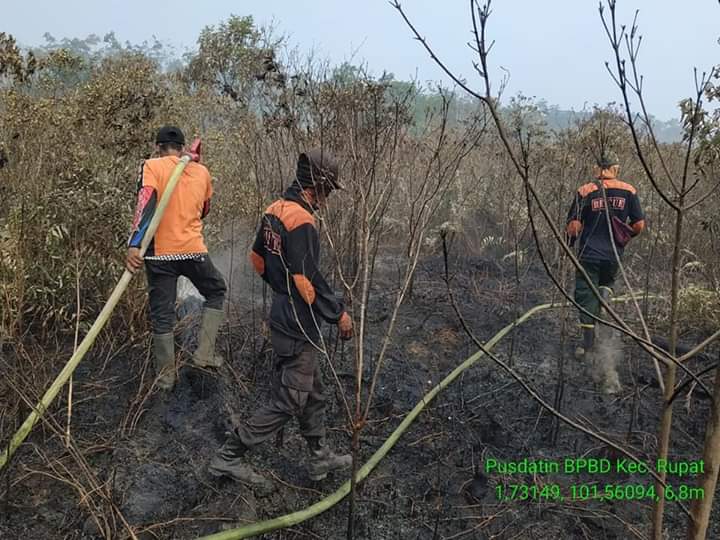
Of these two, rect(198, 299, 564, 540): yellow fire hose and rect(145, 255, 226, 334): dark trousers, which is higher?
rect(145, 255, 226, 334): dark trousers

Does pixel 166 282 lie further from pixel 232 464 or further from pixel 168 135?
pixel 232 464

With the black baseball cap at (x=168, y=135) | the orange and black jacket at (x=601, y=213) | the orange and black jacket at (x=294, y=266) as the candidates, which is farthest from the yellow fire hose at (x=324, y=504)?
the black baseball cap at (x=168, y=135)

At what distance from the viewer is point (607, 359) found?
4625 mm

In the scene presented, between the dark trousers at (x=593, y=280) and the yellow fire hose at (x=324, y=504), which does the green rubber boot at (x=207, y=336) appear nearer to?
the yellow fire hose at (x=324, y=504)

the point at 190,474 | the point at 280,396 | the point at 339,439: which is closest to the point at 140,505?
the point at 190,474

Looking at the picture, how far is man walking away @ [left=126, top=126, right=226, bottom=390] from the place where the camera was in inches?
136

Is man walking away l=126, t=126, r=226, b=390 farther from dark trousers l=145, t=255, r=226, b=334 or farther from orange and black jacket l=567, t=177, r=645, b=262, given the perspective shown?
orange and black jacket l=567, t=177, r=645, b=262

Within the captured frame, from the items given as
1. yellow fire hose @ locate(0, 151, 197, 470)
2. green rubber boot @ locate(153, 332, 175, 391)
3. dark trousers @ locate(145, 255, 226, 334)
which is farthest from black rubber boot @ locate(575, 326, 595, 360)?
yellow fire hose @ locate(0, 151, 197, 470)

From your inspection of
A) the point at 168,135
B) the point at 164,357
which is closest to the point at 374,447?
the point at 164,357

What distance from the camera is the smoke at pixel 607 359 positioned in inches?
A: 168

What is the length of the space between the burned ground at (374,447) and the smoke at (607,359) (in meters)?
0.10

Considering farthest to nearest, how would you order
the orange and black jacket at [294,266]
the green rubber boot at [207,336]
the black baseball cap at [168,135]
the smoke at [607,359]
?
the smoke at [607,359], the green rubber boot at [207,336], the black baseball cap at [168,135], the orange and black jacket at [294,266]

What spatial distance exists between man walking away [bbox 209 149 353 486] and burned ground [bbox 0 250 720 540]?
0.92 feet

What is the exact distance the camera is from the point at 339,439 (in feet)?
12.0
